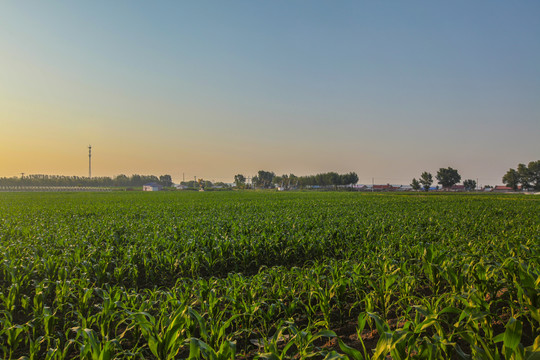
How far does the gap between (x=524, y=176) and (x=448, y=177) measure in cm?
3070

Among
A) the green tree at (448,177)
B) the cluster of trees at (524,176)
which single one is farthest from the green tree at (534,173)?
the green tree at (448,177)

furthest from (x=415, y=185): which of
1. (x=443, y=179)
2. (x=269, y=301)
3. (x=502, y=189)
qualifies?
(x=269, y=301)

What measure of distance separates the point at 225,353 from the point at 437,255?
16.9 feet

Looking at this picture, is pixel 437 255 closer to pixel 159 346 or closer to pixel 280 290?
pixel 280 290

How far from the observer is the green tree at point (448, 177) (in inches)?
6289

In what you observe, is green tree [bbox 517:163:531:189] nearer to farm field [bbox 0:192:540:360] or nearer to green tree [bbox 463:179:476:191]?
green tree [bbox 463:179:476:191]

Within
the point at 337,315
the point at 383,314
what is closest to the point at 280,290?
the point at 337,315

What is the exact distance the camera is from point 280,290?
16.8 feet

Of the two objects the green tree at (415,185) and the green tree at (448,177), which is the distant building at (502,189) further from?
the green tree at (415,185)

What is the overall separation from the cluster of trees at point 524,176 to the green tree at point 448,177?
21.2 m

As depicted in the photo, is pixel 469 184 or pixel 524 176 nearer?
pixel 524 176

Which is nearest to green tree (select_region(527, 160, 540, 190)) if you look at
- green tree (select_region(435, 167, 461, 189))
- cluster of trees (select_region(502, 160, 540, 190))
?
cluster of trees (select_region(502, 160, 540, 190))

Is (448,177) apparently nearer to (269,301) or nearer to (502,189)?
(502,189)

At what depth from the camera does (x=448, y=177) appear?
161000mm
